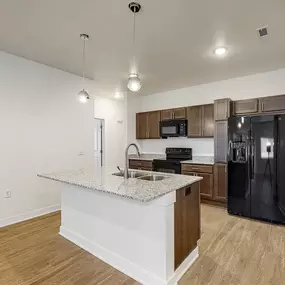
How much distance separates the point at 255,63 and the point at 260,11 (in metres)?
1.51

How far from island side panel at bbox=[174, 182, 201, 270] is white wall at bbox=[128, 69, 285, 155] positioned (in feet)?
8.59

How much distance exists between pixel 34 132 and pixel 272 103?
14.0 ft

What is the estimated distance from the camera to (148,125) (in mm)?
5402

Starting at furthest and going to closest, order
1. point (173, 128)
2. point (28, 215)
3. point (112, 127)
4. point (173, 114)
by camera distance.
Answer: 1. point (112, 127)
2. point (173, 114)
3. point (173, 128)
4. point (28, 215)

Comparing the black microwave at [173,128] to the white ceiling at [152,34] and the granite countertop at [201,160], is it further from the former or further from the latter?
the white ceiling at [152,34]

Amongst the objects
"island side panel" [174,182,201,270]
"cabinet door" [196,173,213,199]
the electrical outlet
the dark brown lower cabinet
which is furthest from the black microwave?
the electrical outlet

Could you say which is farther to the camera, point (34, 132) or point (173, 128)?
point (173, 128)

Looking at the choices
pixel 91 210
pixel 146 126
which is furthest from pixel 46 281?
pixel 146 126

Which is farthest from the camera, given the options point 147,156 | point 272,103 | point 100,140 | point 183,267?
point 100,140

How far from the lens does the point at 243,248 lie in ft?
8.01

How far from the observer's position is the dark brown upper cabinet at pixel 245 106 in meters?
3.84

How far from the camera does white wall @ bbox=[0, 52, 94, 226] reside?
123 inches

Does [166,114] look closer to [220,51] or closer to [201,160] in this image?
[201,160]

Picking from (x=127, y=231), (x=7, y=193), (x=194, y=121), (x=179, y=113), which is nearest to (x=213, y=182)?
(x=194, y=121)
